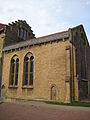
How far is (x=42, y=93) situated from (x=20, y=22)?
18.3m

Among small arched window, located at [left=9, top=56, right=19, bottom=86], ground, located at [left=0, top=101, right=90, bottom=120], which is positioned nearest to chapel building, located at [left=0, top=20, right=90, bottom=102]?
small arched window, located at [left=9, top=56, right=19, bottom=86]

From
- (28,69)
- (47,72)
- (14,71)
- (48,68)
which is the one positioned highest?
(48,68)

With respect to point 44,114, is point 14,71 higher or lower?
higher

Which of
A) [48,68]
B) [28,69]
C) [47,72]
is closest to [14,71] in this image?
[28,69]

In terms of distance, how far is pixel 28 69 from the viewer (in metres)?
22.0

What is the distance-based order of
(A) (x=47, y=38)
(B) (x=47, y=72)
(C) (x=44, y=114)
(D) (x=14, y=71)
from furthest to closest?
(D) (x=14, y=71)
(A) (x=47, y=38)
(B) (x=47, y=72)
(C) (x=44, y=114)

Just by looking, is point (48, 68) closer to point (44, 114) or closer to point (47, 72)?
point (47, 72)

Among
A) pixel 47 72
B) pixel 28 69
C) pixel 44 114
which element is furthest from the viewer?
pixel 28 69

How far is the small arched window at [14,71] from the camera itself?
23.4 metres

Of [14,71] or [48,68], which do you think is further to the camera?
[14,71]

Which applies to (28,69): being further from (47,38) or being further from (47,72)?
(47,38)

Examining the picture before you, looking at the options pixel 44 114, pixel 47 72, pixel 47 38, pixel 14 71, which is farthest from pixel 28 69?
pixel 44 114

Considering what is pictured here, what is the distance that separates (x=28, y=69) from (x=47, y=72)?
3.97 metres

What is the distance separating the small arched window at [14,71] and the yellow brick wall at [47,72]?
131cm
